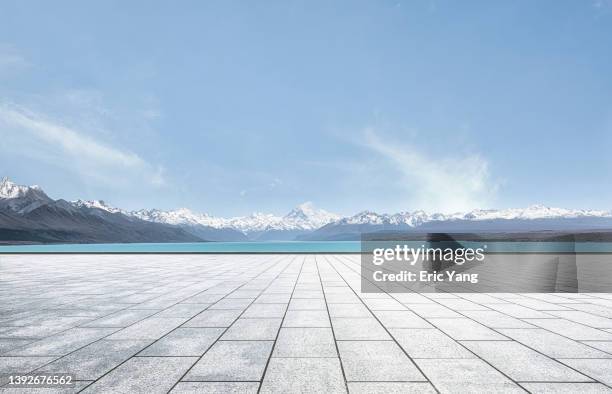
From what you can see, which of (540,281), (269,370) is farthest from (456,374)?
(540,281)

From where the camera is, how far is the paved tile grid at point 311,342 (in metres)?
4.44

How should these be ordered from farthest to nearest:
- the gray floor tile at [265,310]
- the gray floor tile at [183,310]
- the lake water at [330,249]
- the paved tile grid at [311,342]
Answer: the lake water at [330,249]
the gray floor tile at [183,310]
the gray floor tile at [265,310]
the paved tile grid at [311,342]

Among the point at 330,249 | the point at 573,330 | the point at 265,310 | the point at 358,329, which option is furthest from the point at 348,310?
the point at 330,249

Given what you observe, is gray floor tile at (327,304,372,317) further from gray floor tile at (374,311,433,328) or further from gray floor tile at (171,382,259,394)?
gray floor tile at (171,382,259,394)

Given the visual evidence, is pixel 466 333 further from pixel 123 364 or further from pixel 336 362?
pixel 123 364

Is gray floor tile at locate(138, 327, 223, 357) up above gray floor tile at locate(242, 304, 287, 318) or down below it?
above

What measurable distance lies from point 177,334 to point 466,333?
5906 mm

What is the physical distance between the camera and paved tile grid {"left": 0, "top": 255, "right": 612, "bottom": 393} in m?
4.44

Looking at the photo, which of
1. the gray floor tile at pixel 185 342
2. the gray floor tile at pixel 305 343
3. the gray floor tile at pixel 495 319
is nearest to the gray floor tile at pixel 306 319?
the gray floor tile at pixel 305 343

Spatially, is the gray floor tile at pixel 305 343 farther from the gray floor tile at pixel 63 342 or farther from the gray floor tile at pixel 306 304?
the gray floor tile at pixel 63 342

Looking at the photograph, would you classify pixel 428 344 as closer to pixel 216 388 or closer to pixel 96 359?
pixel 216 388

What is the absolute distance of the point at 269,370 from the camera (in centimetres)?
477

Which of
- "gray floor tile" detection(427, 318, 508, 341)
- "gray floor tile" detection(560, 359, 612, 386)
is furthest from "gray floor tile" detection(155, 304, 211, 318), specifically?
"gray floor tile" detection(560, 359, 612, 386)

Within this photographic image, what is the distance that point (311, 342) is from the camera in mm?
6000
